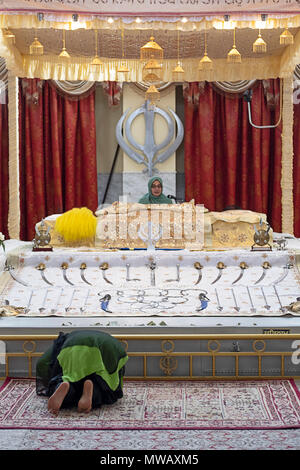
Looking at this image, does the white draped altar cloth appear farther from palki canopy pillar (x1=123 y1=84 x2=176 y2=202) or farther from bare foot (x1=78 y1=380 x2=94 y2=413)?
palki canopy pillar (x1=123 y1=84 x2=176 y2=202)

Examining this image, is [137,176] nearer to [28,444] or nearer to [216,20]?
[216,20]

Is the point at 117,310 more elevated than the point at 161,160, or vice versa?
the point at 161,160

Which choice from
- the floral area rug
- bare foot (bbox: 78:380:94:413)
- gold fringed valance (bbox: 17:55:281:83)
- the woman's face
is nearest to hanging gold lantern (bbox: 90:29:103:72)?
gold fringed valance (bbox: 17:55:281:83)

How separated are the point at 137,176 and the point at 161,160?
372 mm

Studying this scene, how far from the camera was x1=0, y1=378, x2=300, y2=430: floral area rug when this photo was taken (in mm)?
3420

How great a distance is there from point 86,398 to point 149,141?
5.28 m

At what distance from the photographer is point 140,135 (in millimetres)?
8500

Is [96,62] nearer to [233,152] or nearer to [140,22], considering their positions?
[140,22]

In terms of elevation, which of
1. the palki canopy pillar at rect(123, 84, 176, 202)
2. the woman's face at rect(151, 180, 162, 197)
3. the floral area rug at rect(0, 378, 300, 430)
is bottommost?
the floral area rug at rect(0, 378, 300, 430)

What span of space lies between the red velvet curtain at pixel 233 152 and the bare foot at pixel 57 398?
5360 millimetres

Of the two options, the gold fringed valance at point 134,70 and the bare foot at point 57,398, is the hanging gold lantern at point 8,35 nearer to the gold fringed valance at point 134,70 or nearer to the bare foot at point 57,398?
the gold fringed valance at point 134,70

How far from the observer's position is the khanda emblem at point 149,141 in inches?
332

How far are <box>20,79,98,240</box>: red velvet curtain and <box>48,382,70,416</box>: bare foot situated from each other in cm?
508

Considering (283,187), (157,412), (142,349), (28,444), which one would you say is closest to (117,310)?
(142,349)
